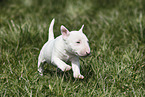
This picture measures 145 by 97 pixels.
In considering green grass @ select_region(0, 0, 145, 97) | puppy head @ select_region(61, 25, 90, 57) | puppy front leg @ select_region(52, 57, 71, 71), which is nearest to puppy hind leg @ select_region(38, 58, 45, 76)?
green grass @ select_region(0, 0, 145, 97)

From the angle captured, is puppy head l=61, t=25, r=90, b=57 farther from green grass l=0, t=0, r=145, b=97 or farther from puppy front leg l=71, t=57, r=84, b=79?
green grass l=0, t=0, r=145, b=97

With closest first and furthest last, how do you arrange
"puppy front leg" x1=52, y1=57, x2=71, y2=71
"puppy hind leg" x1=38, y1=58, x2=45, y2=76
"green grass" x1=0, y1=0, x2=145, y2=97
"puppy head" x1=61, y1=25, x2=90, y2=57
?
"puppy head" x1=61, y1=25, x2=90, y2=57 → "puppy front leg" x1=52, y1=57, x2=71, y2=71 → "green grass" x1=0, y1=0, x2=145, y2=97 → "puppy hind leg" x1=38, y1=58, x2=45, y2=76

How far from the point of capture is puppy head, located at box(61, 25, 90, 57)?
2.51 meters

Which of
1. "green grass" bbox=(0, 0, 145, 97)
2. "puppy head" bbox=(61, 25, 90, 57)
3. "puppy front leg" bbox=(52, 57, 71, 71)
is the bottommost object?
"green grass" bbox=(0, 0, 145, 97)

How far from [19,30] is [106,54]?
1679 millimetres

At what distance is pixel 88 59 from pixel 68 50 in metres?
0.91

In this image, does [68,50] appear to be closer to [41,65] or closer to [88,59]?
[41,65]

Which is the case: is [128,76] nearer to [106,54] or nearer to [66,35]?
[106,54]

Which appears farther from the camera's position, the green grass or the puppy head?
the green grass

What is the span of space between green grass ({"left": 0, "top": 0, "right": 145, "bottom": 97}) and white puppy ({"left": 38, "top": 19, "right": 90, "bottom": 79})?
22 centimetres

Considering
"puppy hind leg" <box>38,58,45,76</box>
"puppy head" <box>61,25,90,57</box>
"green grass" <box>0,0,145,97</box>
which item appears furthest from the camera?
"puppy hind leg" <box>38,58,45,76</box>

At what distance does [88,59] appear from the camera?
11.6 ft

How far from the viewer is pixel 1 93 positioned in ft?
8.90

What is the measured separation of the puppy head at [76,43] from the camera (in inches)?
98.7
